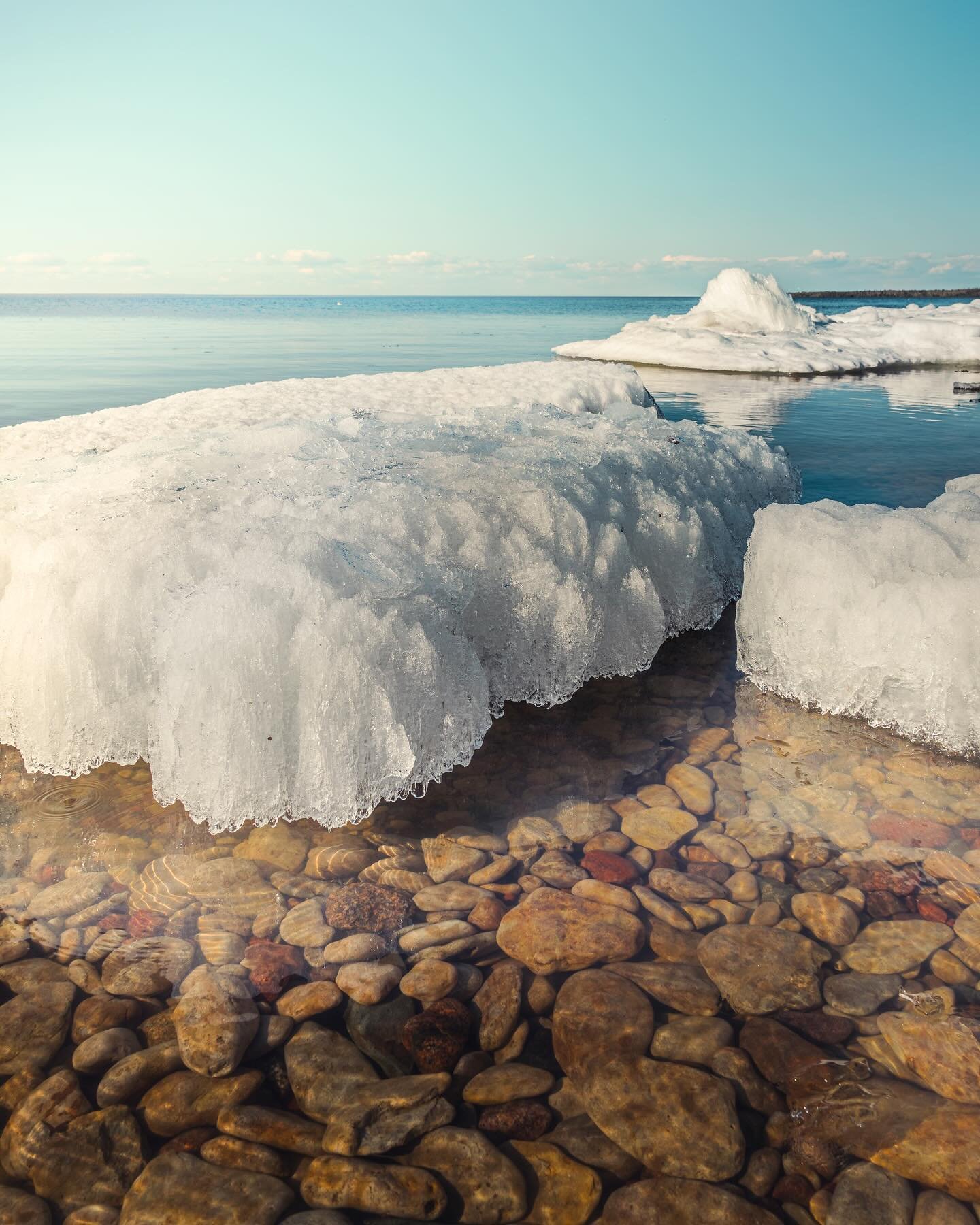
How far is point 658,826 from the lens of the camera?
2.76 m

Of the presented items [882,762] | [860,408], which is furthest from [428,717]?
[860,408]

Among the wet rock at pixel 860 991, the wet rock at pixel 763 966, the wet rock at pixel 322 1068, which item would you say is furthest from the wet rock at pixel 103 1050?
the wet rock at pixel 860 991

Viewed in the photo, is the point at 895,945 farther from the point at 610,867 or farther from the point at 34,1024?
the point at 34,1024

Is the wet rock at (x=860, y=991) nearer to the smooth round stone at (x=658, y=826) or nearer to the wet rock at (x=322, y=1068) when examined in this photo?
the smooth round stone at (x=658, y=826)

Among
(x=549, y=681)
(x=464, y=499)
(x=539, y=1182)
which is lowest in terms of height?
(x=539, y=1182)

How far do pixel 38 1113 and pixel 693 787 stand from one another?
2.23m

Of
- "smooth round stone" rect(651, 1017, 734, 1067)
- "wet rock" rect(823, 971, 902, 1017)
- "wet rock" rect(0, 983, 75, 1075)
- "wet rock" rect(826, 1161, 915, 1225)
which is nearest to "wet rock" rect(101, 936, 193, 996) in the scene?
"wet rock" rect(0, 983, 75, 1075)

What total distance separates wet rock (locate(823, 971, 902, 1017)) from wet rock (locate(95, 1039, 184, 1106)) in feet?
5.49

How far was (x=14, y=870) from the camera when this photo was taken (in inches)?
100

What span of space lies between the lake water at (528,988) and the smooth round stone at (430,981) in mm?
10

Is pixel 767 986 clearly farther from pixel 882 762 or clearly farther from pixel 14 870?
pixel 14 870

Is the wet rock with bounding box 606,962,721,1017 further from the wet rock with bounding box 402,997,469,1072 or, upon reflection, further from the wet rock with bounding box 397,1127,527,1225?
the wet rock with bounding box 397,1127,527,1225

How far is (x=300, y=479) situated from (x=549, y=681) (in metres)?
1.47

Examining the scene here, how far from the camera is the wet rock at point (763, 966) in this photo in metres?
2.04
